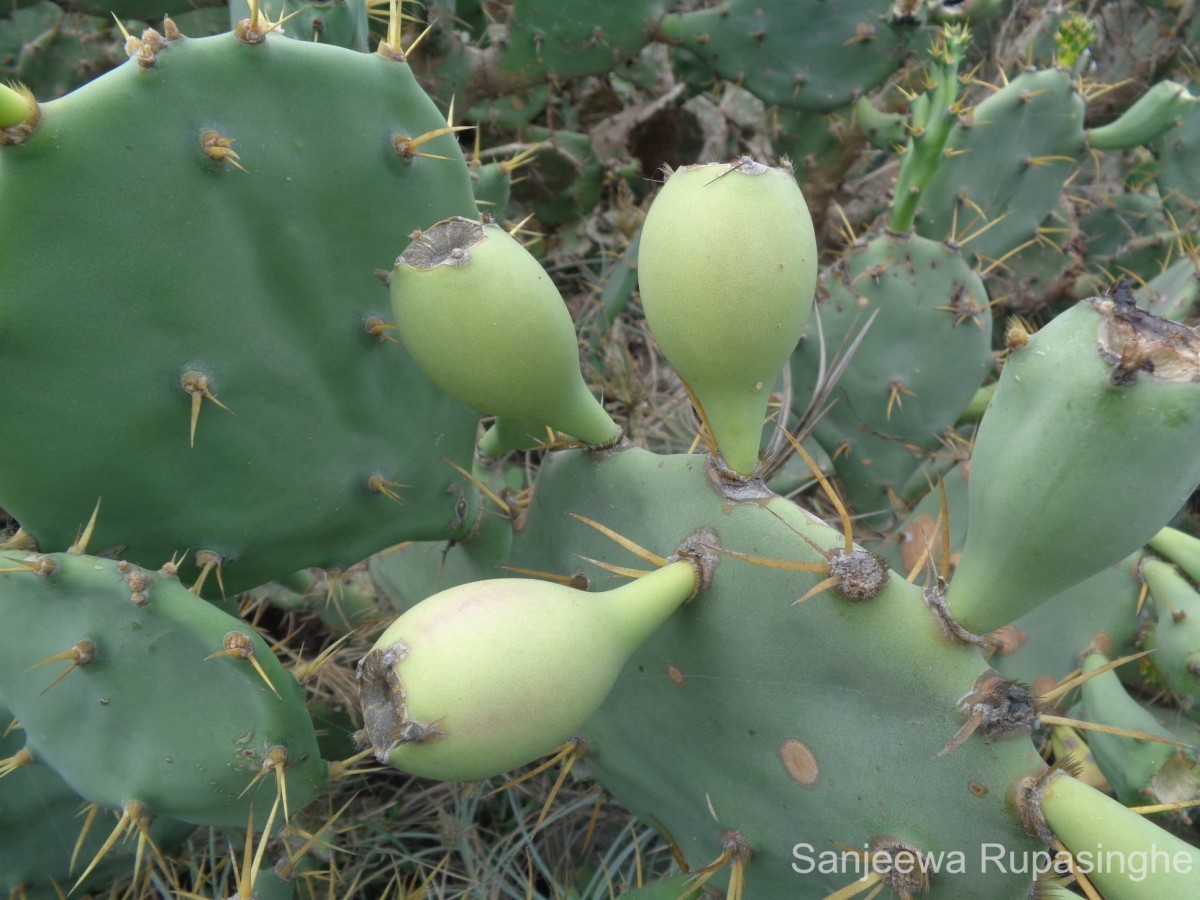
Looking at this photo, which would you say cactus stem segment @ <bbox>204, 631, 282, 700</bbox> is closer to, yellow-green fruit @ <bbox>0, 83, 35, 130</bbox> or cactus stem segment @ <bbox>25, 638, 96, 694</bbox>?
cactus stem segment @ <bbox>25, 638, 96, 694</bbox>

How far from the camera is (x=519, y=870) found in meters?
1.43

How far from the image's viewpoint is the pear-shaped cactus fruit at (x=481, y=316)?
2.50 feet

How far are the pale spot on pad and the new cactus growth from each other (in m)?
0.24

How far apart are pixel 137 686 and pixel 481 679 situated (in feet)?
1.63

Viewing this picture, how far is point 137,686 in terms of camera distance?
0.88 metres

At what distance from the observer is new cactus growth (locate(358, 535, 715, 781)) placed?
0.57m

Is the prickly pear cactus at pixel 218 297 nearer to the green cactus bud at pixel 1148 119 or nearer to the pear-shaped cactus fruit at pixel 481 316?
the pear-shaped cactus fruit at pixel 481 316

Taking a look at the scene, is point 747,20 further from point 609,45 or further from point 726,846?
point 726,846

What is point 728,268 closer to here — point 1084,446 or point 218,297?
point 1084,446

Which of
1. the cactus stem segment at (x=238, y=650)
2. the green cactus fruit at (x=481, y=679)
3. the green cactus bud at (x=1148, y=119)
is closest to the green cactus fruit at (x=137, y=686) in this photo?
the cactus stem segment at (x=238, y=650)

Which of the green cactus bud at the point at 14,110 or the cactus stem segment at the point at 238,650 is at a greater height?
the green cactus bud at the point at 14,110

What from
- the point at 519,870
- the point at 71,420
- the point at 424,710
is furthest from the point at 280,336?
the point at 519,870

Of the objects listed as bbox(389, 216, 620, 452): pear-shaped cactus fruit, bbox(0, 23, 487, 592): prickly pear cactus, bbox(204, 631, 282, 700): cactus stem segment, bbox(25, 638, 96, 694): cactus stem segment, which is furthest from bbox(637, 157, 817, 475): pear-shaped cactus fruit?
bbox(25, 638, 96, 694): cactus stem segment

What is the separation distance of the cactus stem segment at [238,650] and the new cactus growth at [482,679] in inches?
11.9
